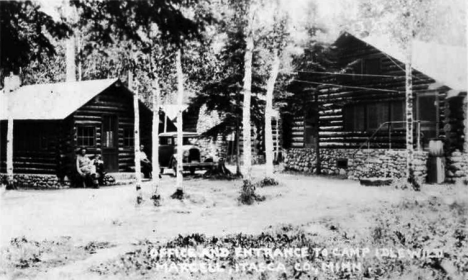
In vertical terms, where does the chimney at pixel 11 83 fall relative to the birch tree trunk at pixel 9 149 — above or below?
above

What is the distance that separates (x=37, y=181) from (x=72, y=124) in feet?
6.30

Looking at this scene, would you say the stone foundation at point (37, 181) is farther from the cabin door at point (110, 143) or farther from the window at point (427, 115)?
the window at point (427, 115)

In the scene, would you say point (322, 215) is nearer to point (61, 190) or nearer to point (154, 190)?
point (154, 190)

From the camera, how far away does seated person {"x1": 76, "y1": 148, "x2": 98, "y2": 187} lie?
896 centimetres

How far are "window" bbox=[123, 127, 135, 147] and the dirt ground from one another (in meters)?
1.28

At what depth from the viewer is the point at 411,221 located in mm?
7426

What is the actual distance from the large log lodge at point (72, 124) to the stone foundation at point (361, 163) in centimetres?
514

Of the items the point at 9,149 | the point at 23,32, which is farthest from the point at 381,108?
the point at 23,32

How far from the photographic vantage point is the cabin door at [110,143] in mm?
9547

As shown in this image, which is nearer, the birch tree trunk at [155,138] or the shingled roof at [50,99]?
the shingled roof at [50,99]

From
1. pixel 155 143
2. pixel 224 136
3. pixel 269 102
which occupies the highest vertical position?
pixel 269 102

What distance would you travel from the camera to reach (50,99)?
1016 cm

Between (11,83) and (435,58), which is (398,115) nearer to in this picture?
(435,58)

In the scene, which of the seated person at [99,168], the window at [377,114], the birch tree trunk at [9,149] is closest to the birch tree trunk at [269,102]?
the window at [377,114]
